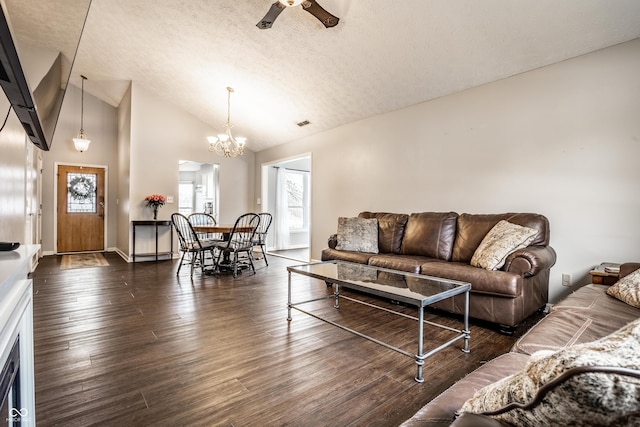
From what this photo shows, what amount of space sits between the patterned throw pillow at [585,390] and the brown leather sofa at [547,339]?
0.02 m

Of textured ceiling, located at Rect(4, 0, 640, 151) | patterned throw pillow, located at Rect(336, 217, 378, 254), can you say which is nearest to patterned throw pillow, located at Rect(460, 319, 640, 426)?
textured ceiling, located at Rect(4, 0, 640, 151)

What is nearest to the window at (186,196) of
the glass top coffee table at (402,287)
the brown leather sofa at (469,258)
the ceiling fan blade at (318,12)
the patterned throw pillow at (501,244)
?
the brown leather sofa at (469,258)

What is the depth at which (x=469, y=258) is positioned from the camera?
337 centimetres

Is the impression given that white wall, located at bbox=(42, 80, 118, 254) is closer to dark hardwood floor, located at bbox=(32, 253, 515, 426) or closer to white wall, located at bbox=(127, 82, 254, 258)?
white wall, located at bbox=(127, 82, 254, 258)

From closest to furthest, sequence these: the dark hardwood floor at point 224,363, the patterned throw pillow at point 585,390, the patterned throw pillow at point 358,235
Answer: the patterned throw pillow at point 585,390 < the dark hardwood floor at point 224,363 < the patterned throw pillow at point 358,235

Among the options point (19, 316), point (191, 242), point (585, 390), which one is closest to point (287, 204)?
point (191, 242)

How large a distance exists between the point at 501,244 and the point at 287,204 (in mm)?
5649

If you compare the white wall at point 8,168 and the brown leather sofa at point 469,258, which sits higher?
the white wall at point 8,168

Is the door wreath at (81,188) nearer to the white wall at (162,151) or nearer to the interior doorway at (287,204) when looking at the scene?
the white wall at (162,151)

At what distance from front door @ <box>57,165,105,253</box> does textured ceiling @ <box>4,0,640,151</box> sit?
2.21m

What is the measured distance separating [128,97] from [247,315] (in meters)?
5.53

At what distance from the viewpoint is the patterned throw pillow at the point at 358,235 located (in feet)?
13.5

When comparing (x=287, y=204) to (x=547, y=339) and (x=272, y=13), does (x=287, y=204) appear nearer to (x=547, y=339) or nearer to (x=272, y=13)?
(x=272, y=13)

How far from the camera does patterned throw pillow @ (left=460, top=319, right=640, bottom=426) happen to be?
0.39 metres
